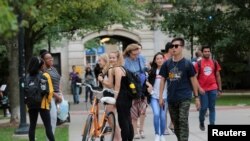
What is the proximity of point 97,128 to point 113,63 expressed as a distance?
3.69 feet

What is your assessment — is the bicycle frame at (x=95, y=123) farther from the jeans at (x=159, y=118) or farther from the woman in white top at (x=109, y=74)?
the jeans at (x=159, y=118)

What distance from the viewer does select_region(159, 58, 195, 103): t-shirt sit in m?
8.73

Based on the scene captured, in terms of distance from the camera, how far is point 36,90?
962cm

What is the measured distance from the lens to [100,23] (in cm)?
1820

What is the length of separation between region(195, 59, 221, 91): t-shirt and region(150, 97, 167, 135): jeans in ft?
5.00

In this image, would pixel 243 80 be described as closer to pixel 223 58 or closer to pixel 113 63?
pixel 223 58

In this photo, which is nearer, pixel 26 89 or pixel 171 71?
pixel 171 71

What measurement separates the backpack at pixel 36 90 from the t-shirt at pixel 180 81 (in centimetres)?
216

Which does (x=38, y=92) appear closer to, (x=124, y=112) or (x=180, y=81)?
(x=124, y=112)

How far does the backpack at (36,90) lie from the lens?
9.58 m

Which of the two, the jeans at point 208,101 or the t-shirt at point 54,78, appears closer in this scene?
the t-shirt at point 54,78

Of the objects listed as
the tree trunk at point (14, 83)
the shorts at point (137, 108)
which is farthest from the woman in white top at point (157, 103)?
the tree trunk at point (14, 83)

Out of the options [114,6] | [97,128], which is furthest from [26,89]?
[114,6]

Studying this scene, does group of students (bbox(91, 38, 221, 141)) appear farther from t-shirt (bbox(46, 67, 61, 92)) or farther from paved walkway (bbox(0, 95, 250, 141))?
t-shirt (bbox(46, 67, 61, 92))
